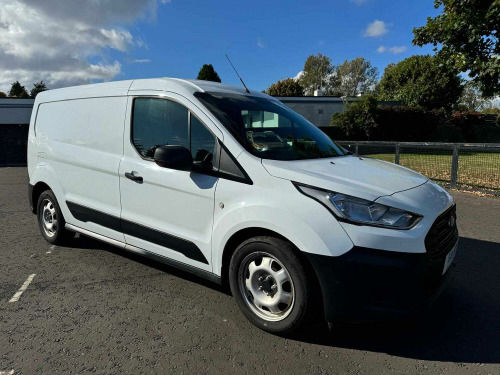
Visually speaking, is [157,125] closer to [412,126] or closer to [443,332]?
[443,332]

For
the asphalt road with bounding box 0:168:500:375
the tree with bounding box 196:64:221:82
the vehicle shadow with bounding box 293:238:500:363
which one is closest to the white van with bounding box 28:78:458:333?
the asphalt road with bounding box 0:168:500:375

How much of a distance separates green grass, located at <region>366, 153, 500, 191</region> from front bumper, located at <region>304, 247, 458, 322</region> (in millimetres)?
7325

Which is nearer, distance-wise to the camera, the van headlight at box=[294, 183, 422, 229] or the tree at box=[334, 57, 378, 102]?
the van headlight at box=[294, 183, 422, 229]

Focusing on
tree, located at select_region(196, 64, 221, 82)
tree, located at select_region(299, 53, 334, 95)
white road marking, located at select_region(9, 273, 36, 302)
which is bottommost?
white road marking, located at select_region(9, 273, 36, 302)

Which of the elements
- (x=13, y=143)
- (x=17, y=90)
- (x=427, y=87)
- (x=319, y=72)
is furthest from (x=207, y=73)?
(x=17, y=90)

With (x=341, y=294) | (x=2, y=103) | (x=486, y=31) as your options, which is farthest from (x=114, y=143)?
(x=2, y=103)

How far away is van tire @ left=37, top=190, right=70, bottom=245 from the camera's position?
4.61 m

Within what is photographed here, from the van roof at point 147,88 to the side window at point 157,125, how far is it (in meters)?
0.13

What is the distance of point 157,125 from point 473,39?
10505mm

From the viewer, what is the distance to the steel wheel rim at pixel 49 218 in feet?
15.5

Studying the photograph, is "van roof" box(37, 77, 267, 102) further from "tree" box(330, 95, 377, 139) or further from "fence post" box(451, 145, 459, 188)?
"tree" box(330, 95, 377, 139)

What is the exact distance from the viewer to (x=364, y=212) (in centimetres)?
243

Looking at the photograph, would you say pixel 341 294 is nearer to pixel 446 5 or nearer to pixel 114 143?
pixel 114 143

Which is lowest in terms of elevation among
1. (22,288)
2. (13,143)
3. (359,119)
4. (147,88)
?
(22,288)
